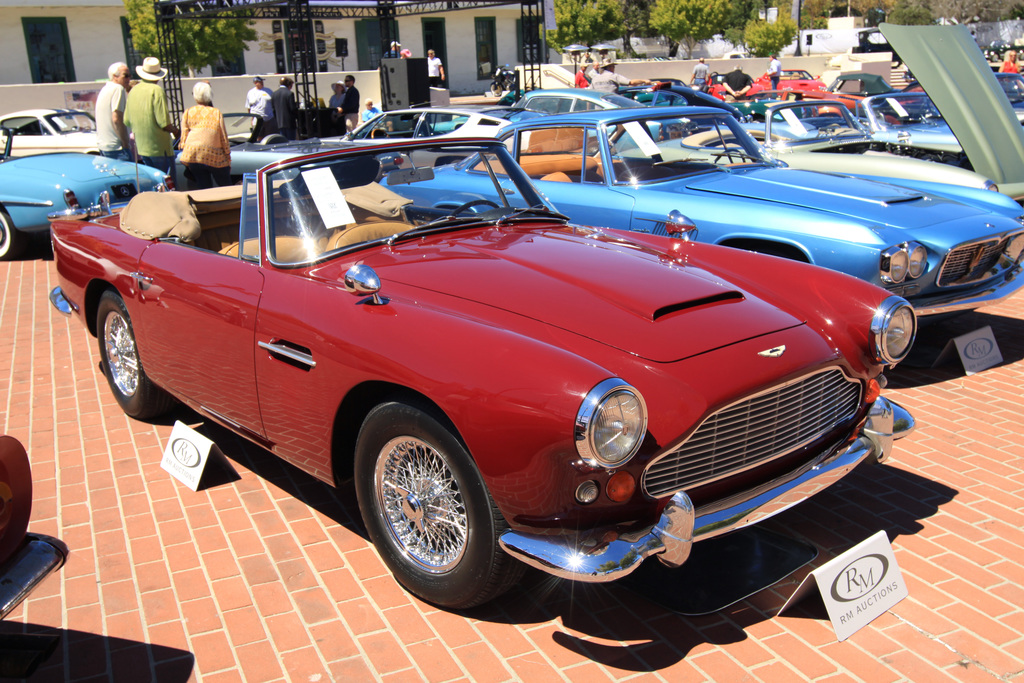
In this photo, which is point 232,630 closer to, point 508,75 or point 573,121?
point 573,121

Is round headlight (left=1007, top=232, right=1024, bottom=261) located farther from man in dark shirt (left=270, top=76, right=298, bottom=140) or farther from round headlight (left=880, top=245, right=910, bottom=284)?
man in dark shirt (left=270, top=76, right=298, bottom=140)

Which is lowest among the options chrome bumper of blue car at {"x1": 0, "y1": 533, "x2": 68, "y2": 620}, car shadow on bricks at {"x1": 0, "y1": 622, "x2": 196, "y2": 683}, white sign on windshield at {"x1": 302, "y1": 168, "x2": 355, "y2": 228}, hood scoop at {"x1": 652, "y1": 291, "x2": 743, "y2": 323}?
car shadow on bricks at {"x1": 0, "y1": 622, "x2": 196, "y2": 683}

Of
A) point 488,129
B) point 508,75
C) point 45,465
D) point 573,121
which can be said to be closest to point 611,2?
point 508,75

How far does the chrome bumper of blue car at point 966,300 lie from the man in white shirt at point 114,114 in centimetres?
820

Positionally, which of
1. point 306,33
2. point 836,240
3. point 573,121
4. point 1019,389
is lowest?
point 1019,389

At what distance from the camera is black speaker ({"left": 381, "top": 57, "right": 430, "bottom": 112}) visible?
17.1 metres

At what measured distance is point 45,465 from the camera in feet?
14.3

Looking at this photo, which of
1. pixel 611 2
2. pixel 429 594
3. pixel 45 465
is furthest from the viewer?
pixel 611 2

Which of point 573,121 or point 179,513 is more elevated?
point 573,121

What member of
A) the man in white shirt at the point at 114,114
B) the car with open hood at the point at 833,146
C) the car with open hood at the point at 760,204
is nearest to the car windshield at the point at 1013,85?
the car with open hood at the point at 833,146

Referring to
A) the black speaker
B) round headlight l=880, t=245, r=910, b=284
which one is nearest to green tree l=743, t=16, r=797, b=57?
the black speaker

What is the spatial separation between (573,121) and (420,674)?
433cm

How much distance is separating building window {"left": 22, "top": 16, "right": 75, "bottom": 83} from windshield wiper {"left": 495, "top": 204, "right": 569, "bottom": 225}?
29.8m

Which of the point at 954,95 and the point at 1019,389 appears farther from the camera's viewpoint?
the point at 954,95
